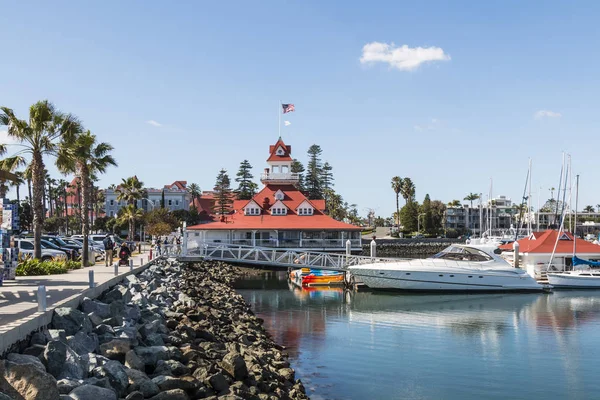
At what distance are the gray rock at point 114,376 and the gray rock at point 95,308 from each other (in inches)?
165

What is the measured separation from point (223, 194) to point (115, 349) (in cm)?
7526

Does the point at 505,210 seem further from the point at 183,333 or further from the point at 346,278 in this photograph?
the point at 183,333

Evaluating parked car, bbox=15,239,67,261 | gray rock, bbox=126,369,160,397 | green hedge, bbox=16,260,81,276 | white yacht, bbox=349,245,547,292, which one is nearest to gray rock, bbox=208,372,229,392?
gray rock, bbox=126,369,160,397

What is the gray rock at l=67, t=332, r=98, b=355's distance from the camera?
10.1 metres

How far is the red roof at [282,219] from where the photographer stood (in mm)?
53062

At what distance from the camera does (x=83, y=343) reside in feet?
34.4

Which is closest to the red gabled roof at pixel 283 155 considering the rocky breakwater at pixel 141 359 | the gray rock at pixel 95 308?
the rocky breakwater at pixel 141 359

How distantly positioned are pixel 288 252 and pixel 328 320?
49.0ft

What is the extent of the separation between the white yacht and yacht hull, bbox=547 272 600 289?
1574 millimetres

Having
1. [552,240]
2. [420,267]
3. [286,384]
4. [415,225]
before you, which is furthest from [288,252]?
[415,225]

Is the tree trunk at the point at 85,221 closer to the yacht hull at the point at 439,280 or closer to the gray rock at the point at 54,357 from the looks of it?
the yacht hull at the point at 439,280

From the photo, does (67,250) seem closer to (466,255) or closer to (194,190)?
(466,255)

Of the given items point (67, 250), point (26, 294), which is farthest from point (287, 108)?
point (26, 294)

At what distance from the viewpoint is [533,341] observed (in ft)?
75.5
